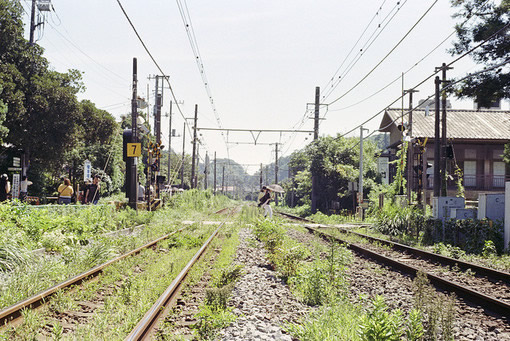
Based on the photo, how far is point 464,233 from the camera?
16453 mm

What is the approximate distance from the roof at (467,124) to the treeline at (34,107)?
22705 millimetres

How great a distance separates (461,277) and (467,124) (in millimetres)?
33996

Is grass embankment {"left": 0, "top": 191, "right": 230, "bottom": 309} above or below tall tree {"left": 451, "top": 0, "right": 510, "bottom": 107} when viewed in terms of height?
below

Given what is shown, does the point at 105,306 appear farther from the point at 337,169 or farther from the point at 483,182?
the point at 483,182

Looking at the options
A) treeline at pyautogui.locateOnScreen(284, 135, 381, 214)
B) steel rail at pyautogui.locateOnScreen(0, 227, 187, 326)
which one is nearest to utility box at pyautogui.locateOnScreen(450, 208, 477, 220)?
steel rail at pyautogui.locateOnScreen(0, 227, 187, 326)

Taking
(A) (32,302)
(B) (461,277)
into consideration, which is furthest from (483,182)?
(A) (32,302)

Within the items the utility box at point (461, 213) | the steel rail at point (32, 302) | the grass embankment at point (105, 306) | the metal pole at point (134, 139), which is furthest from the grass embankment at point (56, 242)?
the utility box at point (461, 213)

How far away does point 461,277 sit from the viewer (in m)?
10.2

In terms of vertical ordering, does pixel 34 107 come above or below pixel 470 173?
above

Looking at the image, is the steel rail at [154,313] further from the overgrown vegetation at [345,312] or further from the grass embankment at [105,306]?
the overgrown vegetation at [345,312]

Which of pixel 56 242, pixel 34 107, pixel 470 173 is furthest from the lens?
pixel 470 173

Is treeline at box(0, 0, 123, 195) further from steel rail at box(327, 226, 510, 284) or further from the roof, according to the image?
the roof

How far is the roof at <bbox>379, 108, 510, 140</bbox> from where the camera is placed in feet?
125

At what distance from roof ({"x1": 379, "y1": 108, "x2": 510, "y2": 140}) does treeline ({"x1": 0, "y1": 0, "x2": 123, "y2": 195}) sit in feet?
74.5
